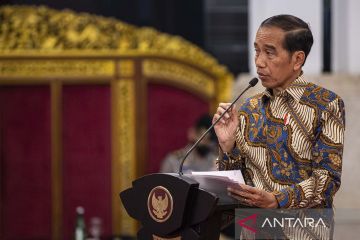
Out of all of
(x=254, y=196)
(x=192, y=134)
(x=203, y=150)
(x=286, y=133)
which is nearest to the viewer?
(x=254, y=196)

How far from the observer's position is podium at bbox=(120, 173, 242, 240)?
1707mm

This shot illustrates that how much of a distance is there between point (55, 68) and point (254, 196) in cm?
381

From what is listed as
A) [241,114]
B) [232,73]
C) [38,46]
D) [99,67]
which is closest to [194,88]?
[232,73]

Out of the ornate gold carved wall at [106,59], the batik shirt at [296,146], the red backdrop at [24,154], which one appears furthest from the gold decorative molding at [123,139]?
the batik shirt at [296,146]

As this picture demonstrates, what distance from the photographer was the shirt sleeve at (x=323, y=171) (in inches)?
68.7

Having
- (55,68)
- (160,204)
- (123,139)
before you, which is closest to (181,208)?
(160,204)

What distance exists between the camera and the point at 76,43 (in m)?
5.32

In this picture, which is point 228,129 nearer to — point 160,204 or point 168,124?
point 160,204

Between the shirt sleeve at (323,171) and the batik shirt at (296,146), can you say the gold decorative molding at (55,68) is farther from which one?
the shirt sleeve at (323,171)

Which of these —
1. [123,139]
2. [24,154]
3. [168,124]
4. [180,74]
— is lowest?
[24,154]

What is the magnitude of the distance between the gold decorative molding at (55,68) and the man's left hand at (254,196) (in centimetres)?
368

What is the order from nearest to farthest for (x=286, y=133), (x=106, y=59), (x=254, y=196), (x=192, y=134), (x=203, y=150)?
(x=254, y=196) < (x=286, y=133) < (x=203, y=150) < (x=192, y=134) < (x=106, y=59)

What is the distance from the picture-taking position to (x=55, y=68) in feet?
17.5

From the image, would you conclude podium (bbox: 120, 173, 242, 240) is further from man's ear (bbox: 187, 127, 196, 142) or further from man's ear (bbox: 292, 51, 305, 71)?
man's ear (bbox: 187, 127, 196, 142)
